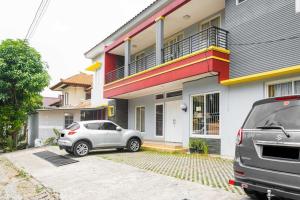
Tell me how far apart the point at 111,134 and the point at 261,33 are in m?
7.78

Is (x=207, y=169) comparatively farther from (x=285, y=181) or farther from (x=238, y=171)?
(x=285, y=181)

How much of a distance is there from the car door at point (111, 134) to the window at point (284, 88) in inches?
281

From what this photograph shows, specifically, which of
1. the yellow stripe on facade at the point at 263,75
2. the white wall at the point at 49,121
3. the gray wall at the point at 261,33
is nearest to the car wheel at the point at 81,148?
the yellow stripe on facade at the point at 263,75

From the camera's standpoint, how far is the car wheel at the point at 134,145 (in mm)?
14696

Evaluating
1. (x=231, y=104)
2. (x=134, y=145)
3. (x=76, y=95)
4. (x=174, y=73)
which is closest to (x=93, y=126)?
(x=134, y=145)

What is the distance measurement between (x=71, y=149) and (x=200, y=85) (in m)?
6.27

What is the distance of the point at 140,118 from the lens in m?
20.4

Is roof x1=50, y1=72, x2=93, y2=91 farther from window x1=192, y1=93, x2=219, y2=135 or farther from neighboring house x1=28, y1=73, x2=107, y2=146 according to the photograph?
window x1=192, y1=93, x2=219, y2=135

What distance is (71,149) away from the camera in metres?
13.0

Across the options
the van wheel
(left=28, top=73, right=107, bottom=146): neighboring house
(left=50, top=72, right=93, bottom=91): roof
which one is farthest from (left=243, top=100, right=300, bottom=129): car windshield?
(left=50, top=72, right=93, bottom=91): roof

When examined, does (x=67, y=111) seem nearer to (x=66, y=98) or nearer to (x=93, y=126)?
(x=66, y=98)

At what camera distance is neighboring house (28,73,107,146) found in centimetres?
2683

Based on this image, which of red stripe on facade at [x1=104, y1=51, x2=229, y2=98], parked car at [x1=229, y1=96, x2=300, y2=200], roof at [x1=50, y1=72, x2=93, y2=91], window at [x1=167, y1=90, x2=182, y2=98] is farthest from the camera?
roof at [x1=50, y1=72, x2=93, y2=91]

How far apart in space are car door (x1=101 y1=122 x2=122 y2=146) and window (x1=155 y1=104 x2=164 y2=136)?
4.15 m
